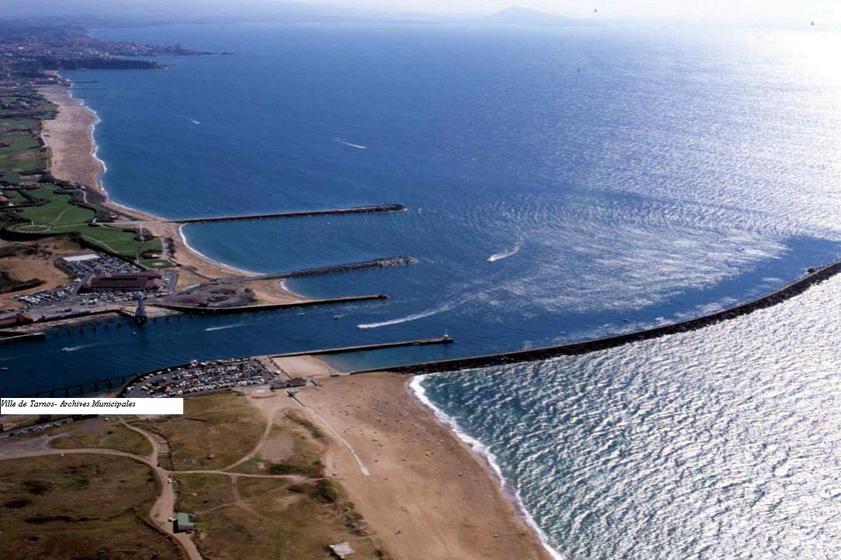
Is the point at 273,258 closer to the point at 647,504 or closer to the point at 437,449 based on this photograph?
the point at 437,449

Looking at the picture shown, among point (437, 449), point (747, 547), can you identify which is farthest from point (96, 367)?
point (747, 547)

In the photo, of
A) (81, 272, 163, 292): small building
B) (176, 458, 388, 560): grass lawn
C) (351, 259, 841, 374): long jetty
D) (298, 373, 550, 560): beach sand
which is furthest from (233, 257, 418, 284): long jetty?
(176, 458, 388, 560): grass lawn

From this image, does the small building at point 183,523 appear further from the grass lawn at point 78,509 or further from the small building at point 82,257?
the small building at point 82,257

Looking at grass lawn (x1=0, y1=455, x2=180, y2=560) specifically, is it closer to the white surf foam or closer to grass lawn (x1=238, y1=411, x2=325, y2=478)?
grass lawn (x1=238, y1=411, x2=325, y2=478)

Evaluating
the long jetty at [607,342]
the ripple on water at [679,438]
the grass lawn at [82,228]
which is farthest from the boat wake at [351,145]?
the ripple on water at [679,438]

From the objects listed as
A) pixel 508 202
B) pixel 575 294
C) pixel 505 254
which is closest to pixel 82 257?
pixel 505 254

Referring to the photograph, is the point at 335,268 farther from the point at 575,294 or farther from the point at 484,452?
the point at 484,452
